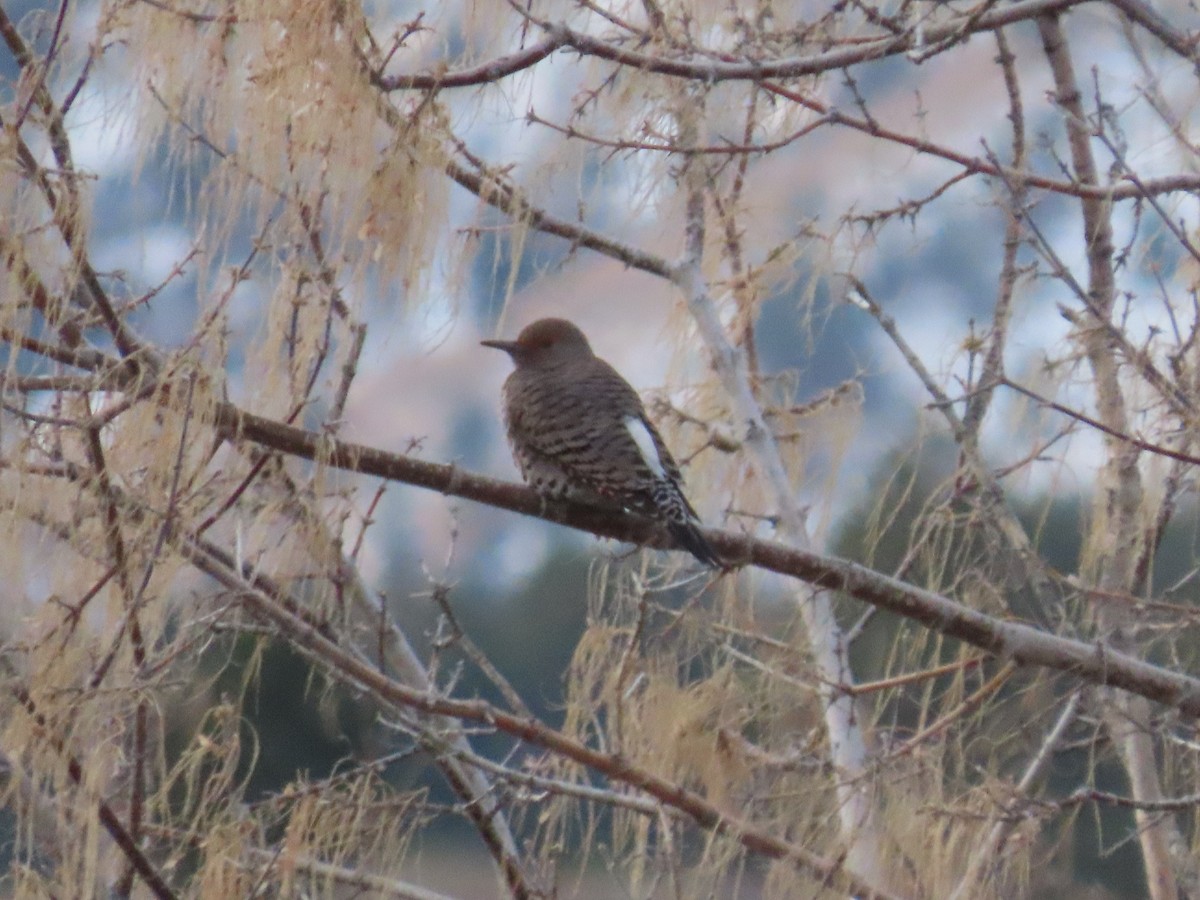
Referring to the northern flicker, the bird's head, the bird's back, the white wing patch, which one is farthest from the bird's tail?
the bird's head

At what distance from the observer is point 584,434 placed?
→ 9.42ft

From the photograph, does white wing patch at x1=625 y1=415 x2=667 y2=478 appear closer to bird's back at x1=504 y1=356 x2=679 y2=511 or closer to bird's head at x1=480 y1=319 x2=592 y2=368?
bird's back at x1=504 y1=356 x2=679 y2=511

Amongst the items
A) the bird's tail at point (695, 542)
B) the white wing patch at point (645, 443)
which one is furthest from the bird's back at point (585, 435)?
the bird's tail at point (695, 542)

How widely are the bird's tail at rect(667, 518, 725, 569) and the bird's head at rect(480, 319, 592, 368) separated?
3.81ft

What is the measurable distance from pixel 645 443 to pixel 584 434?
0.41 ft

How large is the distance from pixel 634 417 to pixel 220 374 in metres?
1.34

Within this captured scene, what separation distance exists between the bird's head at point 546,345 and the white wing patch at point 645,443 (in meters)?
0.47

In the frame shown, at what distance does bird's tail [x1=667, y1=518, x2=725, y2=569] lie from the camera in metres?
2.24

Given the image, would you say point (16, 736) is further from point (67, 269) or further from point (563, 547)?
point (563, 547)

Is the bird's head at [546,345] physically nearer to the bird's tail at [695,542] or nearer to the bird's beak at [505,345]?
the bird's beak at [505,345]

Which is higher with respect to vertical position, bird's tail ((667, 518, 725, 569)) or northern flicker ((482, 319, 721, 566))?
northern flicker ((482, 319, 721, 566))

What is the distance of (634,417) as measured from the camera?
307 centimetres

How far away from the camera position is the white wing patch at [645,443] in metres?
2.70

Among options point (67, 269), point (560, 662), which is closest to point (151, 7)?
point (67, 269)
